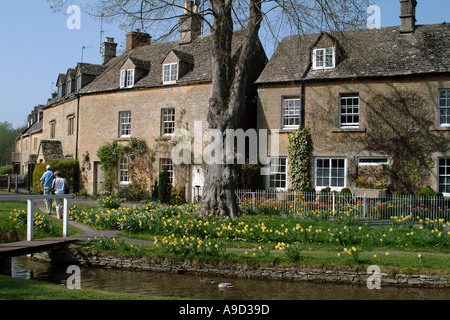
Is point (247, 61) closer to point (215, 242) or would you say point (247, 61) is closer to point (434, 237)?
point (215, 242)

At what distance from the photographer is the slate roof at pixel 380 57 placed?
21.7 meters

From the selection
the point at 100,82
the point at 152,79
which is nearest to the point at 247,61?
the point at 152,79

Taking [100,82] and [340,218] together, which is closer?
[340,218]

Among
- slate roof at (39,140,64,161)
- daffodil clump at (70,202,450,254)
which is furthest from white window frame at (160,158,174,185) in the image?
slate roof at (39,140,64,161)

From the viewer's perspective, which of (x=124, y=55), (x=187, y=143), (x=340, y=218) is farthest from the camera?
(x=124, y=55)

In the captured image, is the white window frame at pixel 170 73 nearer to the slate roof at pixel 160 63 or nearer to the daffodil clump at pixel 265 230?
the slate roof at pixel 160 63

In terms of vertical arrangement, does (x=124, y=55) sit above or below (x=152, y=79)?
above

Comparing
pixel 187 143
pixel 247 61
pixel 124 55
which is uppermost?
pixel 124 55

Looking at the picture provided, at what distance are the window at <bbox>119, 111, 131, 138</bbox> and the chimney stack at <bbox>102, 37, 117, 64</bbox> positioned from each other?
9404 millimetres

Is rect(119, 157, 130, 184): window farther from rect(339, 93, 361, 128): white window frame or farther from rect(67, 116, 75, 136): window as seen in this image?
rect(339, 93, 361, 128): white window frame

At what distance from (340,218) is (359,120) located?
28.0ft

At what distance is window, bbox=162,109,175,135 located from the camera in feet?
90.6

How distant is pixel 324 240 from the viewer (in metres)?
13.0
